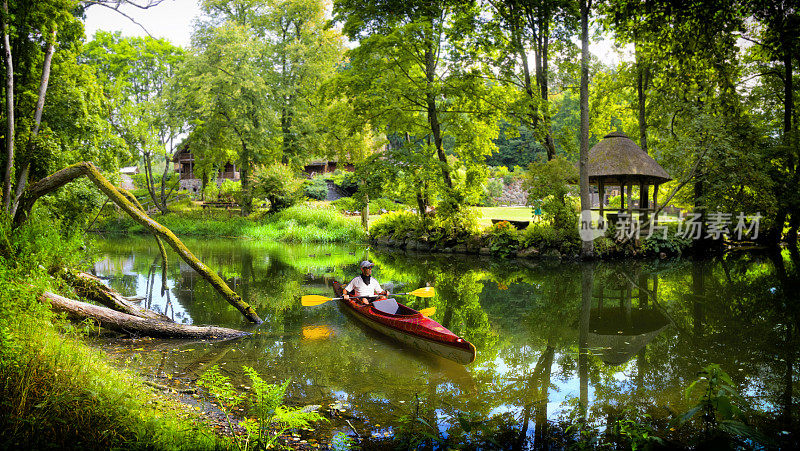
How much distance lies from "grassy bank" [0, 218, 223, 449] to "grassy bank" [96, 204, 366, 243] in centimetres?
2034

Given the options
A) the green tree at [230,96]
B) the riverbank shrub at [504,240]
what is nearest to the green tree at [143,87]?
the green tree at [230,96]

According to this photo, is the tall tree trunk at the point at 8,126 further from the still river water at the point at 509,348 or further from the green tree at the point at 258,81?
the green tree at the point at 258,81

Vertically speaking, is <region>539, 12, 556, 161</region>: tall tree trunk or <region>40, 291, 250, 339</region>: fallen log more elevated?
<region>539, 12, 556, 161</region>: tall tree trunk

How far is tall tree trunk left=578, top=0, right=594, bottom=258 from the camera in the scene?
1645cm

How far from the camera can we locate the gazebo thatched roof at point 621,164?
58.4 ft

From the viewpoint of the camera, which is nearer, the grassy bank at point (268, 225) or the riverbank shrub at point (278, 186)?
the grassy bank at point (268, 225)

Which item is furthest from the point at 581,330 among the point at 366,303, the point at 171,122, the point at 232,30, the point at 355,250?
the point at 171,122

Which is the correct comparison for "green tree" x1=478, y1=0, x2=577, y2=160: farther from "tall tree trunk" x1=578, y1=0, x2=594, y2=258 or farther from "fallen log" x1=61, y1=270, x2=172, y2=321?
"fallen log" x1=61, y1=270, x2=172, y2=321

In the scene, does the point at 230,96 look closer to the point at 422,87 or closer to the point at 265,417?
the point at 422,87

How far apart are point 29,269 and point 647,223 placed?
1938 cm

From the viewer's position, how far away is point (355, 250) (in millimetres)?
21578

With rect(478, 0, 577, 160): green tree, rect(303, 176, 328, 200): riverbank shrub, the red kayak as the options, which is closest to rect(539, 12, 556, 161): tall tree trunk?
rect(478, 0, 577, 160): green tree

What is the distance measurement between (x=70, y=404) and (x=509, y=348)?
5728 mm

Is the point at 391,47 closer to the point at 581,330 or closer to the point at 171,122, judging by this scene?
the point at 581,330
